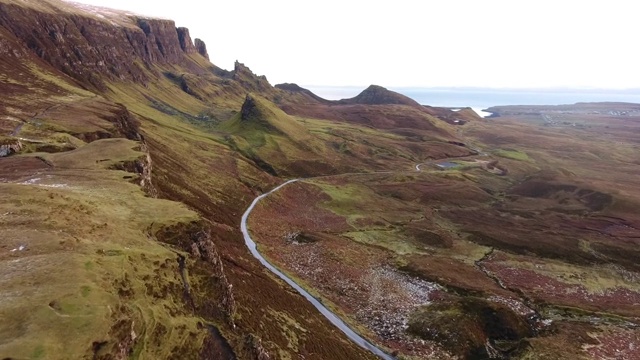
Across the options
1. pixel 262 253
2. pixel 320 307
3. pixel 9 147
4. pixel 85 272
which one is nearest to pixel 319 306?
pixel 320 307

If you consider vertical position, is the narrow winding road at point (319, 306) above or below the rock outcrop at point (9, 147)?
below

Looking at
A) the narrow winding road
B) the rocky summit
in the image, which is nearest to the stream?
the narrow winding road

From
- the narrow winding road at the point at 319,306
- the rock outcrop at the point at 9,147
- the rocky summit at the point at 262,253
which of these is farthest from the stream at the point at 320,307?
the rock outcrop at the point at 9,147

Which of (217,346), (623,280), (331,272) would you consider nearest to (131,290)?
(217,346)

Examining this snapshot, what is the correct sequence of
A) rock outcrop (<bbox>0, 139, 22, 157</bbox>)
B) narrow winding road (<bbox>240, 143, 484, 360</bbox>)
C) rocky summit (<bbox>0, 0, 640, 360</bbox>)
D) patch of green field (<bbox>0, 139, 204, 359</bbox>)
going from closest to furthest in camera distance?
1. patch of green field (<bbox>0, 139, 204, 359</bbox>)
2. rocky summit (<bbox>0, 0, 640, 360</bbox>)
3. narrow winding road (<bbox>240, 143, 484, 360</bbox>)
4. rock outcrop (<bbox>0, 139, 22, 157</bbox>)

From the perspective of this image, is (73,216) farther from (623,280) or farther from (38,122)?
(623,280)

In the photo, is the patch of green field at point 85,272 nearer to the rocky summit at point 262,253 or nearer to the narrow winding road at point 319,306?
the rocky summit at point 262,253

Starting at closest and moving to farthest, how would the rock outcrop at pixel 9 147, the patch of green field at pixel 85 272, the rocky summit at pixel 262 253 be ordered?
1. the patch of green field at pixel 85 272
2. the rocky summit at pixel 262 253
3. the rock outcrop at pixel 9 147

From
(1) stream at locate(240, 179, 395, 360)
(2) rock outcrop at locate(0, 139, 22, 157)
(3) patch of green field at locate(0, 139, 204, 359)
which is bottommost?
(1) stream at locate(240, 179, 395, 360)

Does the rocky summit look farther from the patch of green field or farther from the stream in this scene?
the stream

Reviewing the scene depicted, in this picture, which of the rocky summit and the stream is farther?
the stream

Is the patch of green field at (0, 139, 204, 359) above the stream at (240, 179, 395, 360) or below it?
above
